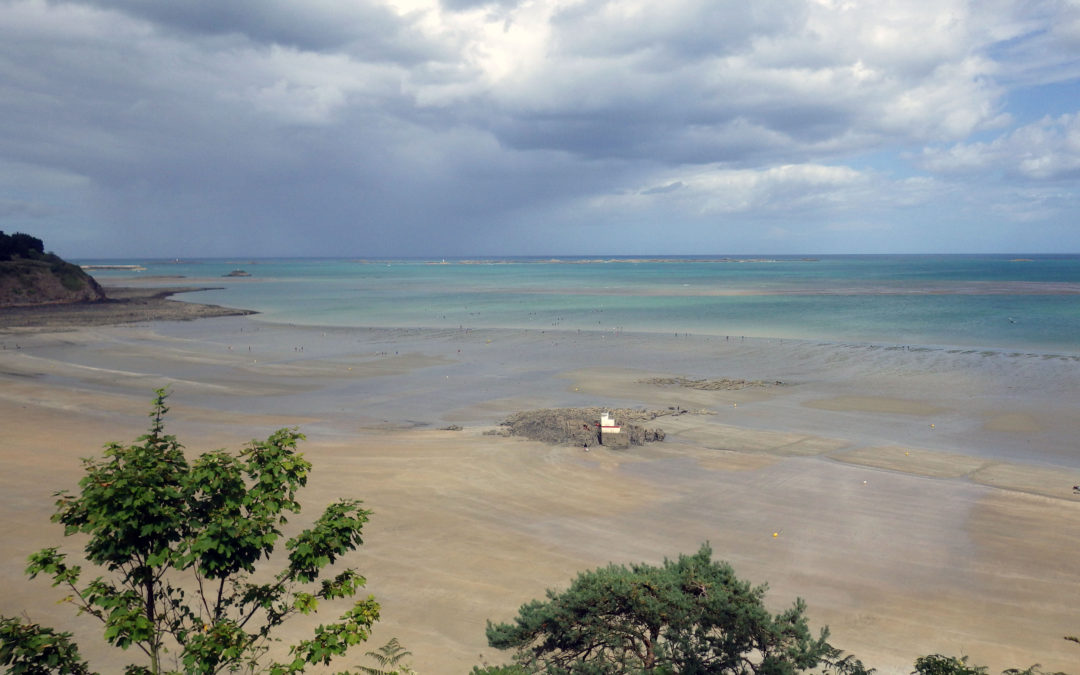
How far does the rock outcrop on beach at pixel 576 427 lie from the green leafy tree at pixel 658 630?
16210 mm

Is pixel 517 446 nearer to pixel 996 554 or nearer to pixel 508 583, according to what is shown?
pixel 508 583

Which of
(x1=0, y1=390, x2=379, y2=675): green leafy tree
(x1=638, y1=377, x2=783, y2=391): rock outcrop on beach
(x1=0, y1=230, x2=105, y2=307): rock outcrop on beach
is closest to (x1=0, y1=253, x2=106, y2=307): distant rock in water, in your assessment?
(x1=0, y1=230, x2=105, y2=307): rock outcrop on beach

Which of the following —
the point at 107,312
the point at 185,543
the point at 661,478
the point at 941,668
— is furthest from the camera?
the point at 107,312

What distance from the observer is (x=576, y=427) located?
30.6 meters

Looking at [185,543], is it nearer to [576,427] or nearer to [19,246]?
[576,427]

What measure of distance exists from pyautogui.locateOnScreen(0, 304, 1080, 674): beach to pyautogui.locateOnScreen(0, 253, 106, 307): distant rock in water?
51987 millimetres

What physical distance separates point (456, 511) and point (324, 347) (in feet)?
133

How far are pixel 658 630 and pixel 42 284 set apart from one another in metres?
109

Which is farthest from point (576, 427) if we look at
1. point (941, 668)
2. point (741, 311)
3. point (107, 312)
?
point (107, 312)

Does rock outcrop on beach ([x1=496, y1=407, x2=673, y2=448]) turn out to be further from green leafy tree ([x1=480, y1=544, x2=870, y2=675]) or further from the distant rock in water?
the distant rock in water

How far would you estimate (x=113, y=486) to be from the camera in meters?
6.96

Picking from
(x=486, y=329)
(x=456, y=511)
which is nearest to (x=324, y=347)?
(x=486, y=329)

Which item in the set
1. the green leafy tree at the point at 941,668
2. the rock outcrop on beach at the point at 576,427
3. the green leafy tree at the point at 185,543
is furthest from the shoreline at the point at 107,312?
the green leafy tree at the point at 941,668

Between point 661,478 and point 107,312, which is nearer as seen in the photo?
point 661,478
